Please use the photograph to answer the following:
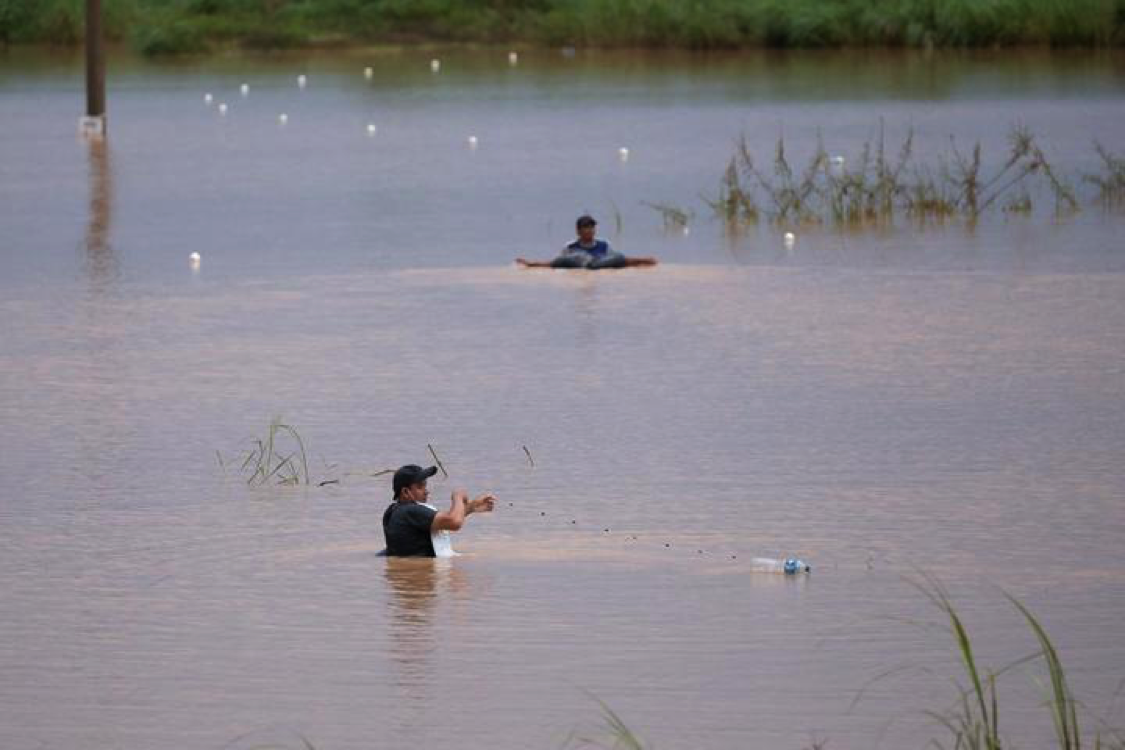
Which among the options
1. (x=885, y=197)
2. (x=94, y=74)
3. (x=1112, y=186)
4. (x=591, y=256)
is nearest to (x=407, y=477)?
(x=591, y=256)

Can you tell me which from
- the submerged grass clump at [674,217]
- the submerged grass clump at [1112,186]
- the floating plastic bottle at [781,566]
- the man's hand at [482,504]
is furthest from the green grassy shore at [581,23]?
the man's hand at [482,504]

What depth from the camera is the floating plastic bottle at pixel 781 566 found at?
40.0ft

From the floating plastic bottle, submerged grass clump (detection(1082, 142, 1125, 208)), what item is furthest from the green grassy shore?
the floating plastic bottle

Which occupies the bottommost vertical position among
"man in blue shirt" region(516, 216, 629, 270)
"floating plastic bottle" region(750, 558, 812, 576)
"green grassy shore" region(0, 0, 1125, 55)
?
"floating plastic bottle" region(750, 558, 812, 576)

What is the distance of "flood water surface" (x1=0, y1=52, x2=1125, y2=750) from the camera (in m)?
10.3

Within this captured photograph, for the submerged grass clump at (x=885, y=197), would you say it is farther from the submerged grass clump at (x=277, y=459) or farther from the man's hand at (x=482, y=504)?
the man's hand at (x=482, y=504)

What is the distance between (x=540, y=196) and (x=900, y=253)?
379 inches

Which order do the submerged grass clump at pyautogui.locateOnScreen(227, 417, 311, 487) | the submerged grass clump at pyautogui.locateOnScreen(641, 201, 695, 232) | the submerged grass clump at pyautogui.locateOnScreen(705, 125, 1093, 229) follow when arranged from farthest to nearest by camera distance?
the submerged grass clump at pyautogui.locateOnScreen(641, 201, 695, 232), the submerged grass clump at pyautogui.locateOnScreen(705, 125, 1093, 229), the submerged grass clump at pyautogui.locateOnScreen(227, 417, 311, 487)

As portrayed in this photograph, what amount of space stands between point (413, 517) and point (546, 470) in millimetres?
2649

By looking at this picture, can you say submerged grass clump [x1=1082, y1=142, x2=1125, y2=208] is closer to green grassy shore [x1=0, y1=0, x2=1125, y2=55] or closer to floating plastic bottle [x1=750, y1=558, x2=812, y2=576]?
floating plastic bottle [x1=750, y1=558, x2=812, y2=576]

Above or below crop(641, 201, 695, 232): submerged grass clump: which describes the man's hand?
below

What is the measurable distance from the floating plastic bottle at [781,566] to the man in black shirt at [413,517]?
51.0 inches

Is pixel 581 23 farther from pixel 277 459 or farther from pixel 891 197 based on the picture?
pixel 277 459

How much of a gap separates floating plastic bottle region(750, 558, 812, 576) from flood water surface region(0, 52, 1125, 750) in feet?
0.37
